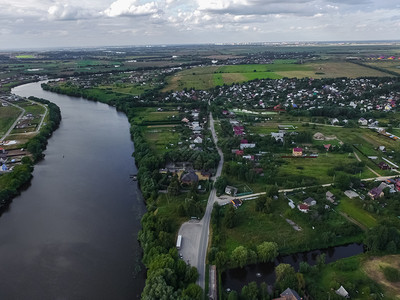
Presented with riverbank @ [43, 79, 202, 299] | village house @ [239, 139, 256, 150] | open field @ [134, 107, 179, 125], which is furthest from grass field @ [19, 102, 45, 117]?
village house @ [239, 139, 256, 150]

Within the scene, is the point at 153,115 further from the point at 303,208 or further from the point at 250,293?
the point at 250,293

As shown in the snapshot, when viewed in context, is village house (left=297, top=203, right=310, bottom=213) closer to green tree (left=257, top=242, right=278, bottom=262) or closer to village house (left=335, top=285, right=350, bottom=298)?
green tree (left=257, top=242, right=278, bottom=262)

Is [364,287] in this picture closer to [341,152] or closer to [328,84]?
[341,152]

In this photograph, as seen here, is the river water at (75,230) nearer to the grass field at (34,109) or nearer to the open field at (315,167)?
the open field at (315,167)

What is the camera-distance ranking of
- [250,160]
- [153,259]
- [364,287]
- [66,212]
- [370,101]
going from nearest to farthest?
[364,287], [153,259], [66,212], [250,160], [370,101]

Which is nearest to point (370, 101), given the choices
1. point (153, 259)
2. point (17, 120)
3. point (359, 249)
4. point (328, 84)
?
point (328, 84)

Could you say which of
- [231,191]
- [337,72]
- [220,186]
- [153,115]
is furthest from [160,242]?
[337,72]
